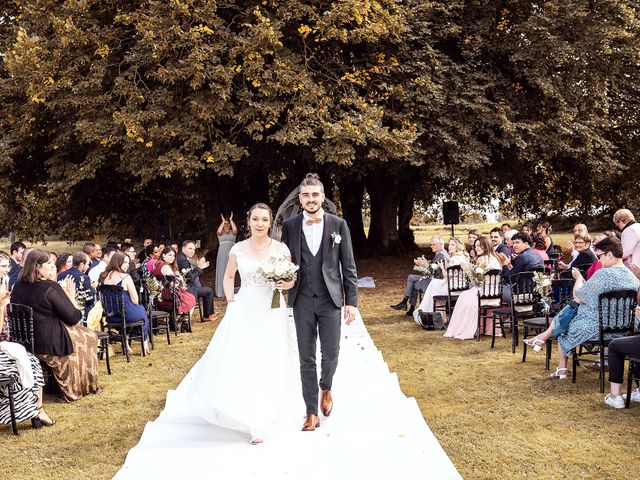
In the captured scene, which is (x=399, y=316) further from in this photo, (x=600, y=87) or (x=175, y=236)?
(x=175, y=236)

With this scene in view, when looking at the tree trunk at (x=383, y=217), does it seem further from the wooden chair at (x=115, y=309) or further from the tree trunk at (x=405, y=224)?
the wooden chair at (x=115, y=309)

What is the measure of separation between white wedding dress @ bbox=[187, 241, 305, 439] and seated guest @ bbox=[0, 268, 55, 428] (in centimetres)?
164

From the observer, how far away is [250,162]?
23.0m

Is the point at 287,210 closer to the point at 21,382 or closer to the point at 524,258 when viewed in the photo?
the point at 524,258

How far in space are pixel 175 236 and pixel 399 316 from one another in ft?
74.8

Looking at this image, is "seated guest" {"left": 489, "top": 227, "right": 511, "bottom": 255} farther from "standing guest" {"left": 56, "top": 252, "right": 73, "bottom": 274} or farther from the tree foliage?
"standing guest" {"left": 56, "top": 252, "right": 73, "bottom": 274}

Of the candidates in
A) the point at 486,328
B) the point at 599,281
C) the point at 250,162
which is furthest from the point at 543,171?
the point at 599,281

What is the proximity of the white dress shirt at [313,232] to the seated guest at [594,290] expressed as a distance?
3235 mm

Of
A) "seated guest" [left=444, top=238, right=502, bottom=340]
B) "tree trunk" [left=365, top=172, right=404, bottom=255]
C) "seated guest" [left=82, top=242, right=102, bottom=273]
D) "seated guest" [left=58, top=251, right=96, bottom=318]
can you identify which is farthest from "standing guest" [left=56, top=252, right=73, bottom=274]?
"tree trunk" [left=365, top=172, right=404, bottom=255]

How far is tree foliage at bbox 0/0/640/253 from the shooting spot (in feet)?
64.5

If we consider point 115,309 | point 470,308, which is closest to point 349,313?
point 115,309

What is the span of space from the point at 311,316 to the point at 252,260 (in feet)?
2.54

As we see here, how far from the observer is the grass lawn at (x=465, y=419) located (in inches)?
241

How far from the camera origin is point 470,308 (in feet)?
40.7
